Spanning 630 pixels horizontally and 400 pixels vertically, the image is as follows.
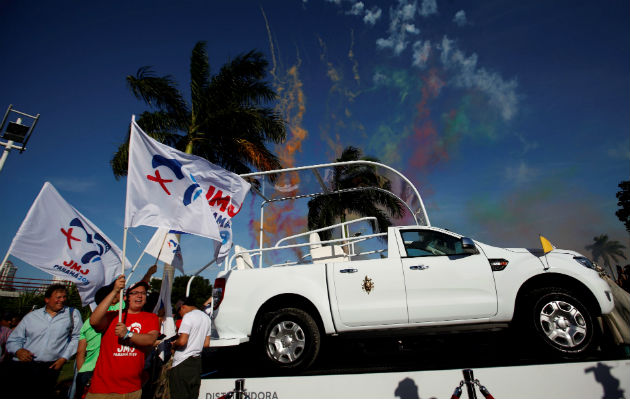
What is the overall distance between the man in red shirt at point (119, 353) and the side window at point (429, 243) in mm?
3470

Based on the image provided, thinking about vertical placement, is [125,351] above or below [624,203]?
below

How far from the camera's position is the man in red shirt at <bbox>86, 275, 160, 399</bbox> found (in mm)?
3170

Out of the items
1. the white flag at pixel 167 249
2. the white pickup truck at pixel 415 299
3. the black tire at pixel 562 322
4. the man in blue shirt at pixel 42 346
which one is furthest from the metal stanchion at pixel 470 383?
the white flag at pixel 167 249

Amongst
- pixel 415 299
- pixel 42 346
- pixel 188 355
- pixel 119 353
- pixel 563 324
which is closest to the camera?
pixel 119 353

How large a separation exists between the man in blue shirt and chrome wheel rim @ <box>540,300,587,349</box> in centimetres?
657

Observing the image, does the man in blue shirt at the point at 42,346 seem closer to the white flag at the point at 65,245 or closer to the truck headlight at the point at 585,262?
the white flag at the point at 65,245

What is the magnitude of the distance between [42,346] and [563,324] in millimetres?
6953

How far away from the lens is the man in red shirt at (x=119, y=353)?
3170 mm

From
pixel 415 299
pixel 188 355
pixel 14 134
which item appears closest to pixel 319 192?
pixel 415 299

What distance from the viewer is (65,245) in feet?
16.4

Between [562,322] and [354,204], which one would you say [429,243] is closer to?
[562,322]

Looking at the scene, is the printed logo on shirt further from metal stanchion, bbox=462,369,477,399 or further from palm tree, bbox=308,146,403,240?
palm tree, bbox=308,146,403,240

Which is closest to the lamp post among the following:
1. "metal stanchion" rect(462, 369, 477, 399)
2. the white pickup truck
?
the white pickup truck

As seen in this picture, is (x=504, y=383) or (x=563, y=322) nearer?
(x=504, y=383)
